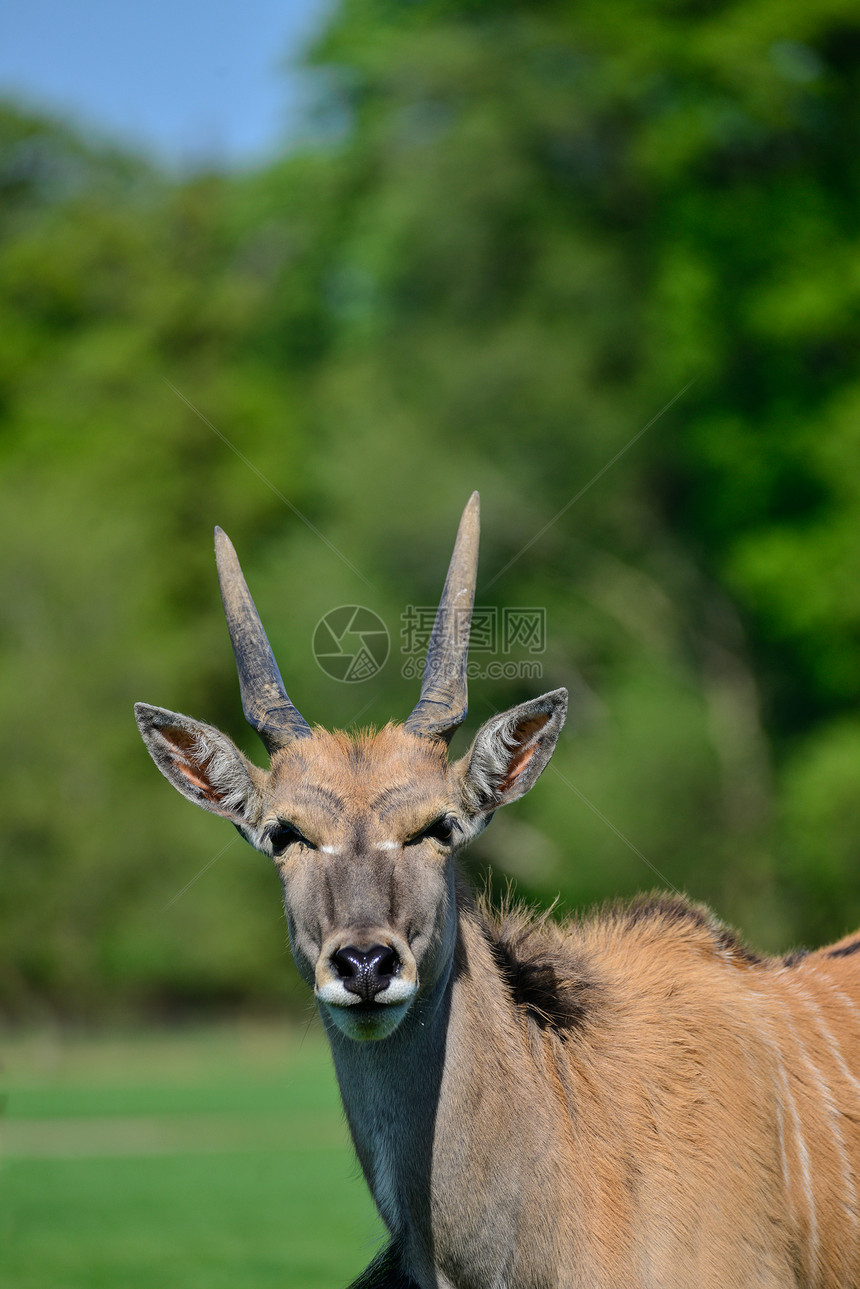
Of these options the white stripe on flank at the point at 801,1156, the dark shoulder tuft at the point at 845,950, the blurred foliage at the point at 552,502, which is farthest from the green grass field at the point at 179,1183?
the blurred foliage at the point at 552,502

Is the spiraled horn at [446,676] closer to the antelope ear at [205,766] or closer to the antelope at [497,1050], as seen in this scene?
the antelope at [497,1050]

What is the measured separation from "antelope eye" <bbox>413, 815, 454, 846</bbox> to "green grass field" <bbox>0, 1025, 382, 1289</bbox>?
87 cm

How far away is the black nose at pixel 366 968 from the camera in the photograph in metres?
4.64

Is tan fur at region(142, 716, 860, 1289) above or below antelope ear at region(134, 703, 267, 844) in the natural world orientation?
below

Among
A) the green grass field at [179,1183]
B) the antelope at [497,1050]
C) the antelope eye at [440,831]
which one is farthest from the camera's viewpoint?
the green grass field at [179,1183]

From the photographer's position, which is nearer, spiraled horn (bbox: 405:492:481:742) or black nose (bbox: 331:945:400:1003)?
black nose (bbox: 331:945:400:1003)

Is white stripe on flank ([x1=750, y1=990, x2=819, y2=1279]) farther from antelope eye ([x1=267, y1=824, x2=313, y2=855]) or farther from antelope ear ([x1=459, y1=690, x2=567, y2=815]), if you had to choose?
antelope eye ([x1=267, y1=824, x2=313, y2=855])


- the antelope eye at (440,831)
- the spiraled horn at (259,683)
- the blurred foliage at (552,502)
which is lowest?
the antelope eye at (440,831)

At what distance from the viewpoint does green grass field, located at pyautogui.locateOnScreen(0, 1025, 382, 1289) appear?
10125 millimetres

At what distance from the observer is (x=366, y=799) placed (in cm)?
516

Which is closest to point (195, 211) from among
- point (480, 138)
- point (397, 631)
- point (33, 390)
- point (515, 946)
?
point (33, 390)

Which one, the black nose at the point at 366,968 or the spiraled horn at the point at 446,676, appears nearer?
the black nose at the point at 366,968

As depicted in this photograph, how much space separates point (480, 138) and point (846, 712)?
43.7ft

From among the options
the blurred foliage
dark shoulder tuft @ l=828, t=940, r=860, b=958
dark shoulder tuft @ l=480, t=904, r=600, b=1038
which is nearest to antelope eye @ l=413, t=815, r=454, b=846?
dark shoulder tuft @ l=480, t=904, r=600, b=1038
